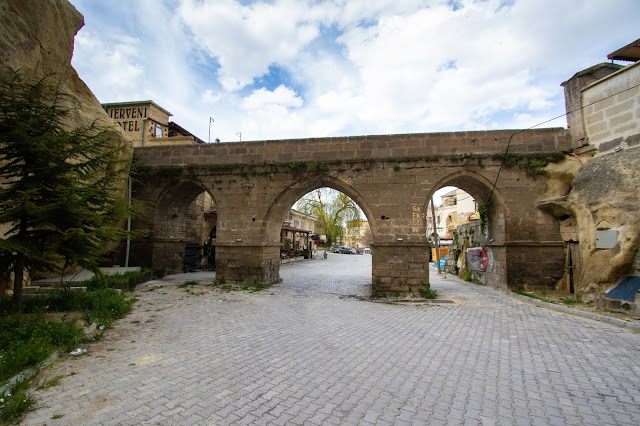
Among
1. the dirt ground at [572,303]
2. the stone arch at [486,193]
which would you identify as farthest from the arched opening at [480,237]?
the dirt ground at [572,303]

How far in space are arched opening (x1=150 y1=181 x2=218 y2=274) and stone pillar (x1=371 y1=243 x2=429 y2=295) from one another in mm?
6595

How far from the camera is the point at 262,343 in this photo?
474cm

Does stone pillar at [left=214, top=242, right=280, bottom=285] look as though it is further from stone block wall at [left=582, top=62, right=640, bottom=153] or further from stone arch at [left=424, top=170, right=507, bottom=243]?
stone block wall at [left=582, top=62, right=640, bottom=153]

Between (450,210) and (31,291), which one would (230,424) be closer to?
(31,291)

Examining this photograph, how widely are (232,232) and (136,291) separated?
335 centimetres

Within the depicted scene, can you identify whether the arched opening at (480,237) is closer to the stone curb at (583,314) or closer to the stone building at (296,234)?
the stone curb at (583,314)

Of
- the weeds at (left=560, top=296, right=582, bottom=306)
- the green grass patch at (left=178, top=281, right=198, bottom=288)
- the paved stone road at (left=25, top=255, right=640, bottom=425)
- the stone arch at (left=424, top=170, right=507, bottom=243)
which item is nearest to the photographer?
the paved stone road at (left=25, top=255, right=640, bottom=425)

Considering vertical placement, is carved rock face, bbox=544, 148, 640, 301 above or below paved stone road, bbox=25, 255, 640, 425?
above

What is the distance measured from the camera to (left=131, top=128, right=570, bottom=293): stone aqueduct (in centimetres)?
946

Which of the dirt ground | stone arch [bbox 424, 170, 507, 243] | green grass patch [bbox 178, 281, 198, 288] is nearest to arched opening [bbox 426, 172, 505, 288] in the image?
stone arch [bbox 424, 170, 507, 243]

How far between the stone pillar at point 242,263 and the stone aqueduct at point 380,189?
35 millimetres

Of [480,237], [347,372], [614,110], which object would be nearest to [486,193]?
[480,237]

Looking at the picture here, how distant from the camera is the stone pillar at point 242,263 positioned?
35.2 ft

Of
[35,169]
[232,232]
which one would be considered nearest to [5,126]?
[35,169]
